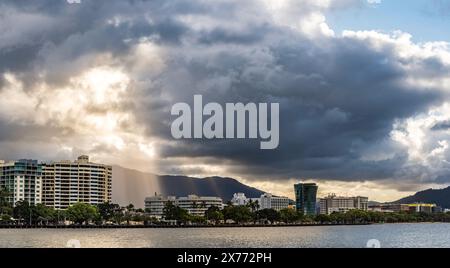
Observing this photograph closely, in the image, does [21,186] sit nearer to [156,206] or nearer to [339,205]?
[156,206]

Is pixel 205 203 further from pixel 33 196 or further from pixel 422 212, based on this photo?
pixel 422 212

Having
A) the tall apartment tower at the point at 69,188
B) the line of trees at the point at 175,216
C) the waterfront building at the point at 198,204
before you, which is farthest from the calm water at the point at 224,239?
the waterfront building at the point at 198,204

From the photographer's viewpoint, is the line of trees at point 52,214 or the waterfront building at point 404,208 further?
the waterfront building at point 404,208

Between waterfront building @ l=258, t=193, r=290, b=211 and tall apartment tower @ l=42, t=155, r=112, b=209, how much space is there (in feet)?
82.8

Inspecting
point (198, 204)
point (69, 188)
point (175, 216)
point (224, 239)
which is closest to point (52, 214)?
point (69, 188)

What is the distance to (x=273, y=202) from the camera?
7350cm

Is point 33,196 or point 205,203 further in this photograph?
point 205,203

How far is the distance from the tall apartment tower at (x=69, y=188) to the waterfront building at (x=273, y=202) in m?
25.3

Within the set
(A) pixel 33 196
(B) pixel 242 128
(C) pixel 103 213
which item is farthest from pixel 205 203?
(B) pixel 242 128

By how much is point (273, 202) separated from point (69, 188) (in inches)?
1193

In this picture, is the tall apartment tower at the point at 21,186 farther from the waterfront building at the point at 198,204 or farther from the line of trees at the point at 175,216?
the waterfront building at the point at 198,204

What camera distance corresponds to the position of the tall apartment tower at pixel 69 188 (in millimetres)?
42250

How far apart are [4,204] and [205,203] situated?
784 inches

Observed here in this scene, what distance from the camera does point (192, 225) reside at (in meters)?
59.8
